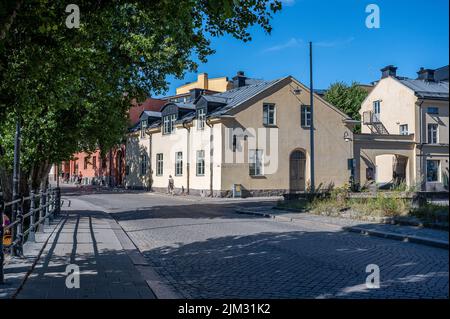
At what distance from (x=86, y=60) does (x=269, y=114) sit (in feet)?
79.1

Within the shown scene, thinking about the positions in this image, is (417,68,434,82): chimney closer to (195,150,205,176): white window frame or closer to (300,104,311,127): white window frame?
(195,150,205,176): white window frame

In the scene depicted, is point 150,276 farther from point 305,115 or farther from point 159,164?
point 159,164

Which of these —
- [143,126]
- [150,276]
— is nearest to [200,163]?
[143,126]

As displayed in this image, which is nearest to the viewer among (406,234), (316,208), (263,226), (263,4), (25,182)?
(263,4)

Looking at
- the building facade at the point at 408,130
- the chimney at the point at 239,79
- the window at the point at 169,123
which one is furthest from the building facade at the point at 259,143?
the chimney at the point at 239,79

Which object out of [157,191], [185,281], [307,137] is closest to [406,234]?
[185,281]

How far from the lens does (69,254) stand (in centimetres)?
808

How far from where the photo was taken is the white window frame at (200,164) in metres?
Answer: 31.3

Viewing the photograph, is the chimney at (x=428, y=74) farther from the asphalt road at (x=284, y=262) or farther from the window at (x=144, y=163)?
the window at (x=144, y=163)

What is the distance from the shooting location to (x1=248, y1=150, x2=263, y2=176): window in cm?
2994

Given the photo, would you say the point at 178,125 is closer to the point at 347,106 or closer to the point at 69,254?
the point at 347,106

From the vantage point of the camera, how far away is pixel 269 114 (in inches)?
1222

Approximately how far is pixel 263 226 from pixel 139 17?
7.21m

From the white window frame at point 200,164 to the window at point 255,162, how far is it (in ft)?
12.0
